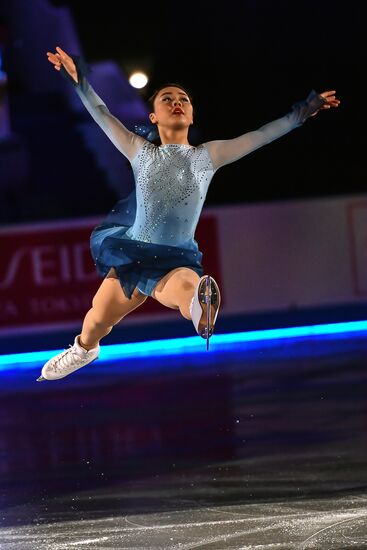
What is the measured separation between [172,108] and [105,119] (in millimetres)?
274

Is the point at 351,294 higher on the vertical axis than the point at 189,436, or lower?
higher

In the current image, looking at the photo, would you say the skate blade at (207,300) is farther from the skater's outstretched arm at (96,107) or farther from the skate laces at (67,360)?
the skate laces at (67,360)

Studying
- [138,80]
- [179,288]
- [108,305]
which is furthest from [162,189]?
[138,80]

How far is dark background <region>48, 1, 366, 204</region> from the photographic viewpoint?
11359 mm

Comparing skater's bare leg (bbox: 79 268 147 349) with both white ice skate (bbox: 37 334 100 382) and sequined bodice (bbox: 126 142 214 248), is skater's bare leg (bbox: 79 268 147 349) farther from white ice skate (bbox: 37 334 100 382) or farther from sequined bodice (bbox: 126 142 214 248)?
sequined bodice (bbox: 126 142 214 248)

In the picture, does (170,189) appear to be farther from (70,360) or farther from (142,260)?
(70,360)

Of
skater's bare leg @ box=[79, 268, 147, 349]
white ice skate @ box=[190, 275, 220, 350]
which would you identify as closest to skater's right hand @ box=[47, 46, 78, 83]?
skater's bare leg @ box=[79, 268, 147, 349]

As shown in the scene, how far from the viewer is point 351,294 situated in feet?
32.8

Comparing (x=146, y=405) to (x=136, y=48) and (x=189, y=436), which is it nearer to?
(x=189, y=436)

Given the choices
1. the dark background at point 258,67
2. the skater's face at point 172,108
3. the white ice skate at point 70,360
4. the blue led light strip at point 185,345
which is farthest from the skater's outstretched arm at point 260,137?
the dark background at point 258,67

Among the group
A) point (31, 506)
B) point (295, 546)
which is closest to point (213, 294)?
point (295, 546)

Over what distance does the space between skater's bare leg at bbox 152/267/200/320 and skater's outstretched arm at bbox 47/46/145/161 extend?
52 cm

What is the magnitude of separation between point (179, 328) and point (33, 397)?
2.78 meters

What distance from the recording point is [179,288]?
4199 millimetres
